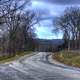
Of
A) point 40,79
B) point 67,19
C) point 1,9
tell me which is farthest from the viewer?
point 67,19

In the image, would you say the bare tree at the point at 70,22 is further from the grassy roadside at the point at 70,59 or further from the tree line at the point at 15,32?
the grassy roadside at the point at 70,59

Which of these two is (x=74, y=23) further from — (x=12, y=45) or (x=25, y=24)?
(x=12, y=45)

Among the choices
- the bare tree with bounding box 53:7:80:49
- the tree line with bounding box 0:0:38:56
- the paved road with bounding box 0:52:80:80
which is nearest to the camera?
the paved road with bounding box 0:52:80:80

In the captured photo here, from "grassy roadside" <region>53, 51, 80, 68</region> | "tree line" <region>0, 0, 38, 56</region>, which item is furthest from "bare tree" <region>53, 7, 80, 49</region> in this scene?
"grassy roadside" <region>53, 51, 80, 68</region>

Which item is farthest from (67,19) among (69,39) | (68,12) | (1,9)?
(1,9)

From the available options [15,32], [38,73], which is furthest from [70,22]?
[38,73]

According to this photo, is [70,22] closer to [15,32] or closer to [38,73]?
[15,32]

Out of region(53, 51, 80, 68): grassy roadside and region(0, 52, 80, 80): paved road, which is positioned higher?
region(0, 52, 80, 80): paved road

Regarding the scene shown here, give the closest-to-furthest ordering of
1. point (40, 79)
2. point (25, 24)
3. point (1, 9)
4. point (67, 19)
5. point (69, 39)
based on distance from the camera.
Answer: point (40, 79) → point (1, 9) → point (25, 24) → point (67, 19) → point (69, 39)

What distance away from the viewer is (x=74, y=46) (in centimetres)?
12419

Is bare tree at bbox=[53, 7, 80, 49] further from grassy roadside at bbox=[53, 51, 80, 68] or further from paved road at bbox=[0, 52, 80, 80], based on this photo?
paved road at bbox=[0, 52, 80, 80]

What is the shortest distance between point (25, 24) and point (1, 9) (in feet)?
188

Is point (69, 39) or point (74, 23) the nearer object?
point (74, 23)

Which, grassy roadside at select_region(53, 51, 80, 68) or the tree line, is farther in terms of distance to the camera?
the tree line
